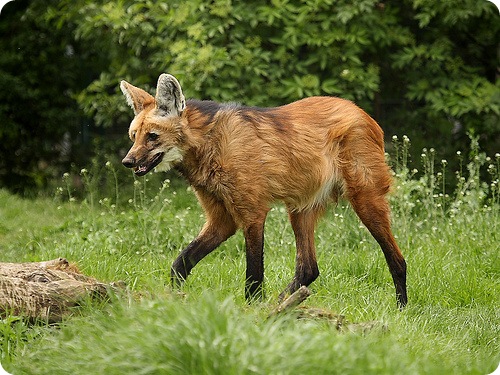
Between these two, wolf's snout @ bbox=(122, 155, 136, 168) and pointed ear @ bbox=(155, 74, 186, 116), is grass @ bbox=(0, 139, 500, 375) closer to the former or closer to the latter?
wolf's snout @ bbox=(122, 155, 136, 168)

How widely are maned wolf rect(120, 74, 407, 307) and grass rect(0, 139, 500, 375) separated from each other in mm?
286

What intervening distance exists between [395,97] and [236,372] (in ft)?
22.3

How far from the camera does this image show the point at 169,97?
4.50m

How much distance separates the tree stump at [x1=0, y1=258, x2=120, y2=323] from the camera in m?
4.01

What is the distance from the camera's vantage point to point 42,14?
9.74 m

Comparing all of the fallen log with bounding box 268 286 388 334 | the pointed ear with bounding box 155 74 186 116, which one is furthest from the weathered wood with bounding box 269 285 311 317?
the pointed ear with bounding box 155 74 186 116

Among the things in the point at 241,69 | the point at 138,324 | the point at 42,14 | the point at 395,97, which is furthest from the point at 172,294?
the point at 42,14

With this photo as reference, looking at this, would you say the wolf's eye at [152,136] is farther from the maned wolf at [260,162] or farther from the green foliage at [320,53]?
the green foliage at [320,53]

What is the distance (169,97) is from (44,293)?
1276mm

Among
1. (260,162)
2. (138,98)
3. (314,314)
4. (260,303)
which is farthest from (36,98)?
(314,314)

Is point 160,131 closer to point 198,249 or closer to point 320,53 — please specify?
point 198,249

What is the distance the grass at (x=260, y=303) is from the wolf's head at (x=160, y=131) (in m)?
0.69

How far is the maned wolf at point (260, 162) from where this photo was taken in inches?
179

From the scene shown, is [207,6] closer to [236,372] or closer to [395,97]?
[395,97]
